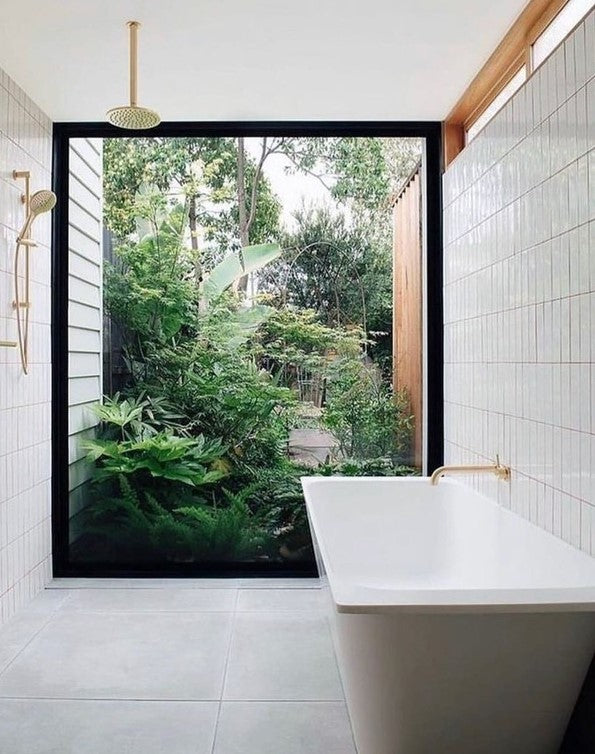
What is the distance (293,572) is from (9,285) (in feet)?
7.23

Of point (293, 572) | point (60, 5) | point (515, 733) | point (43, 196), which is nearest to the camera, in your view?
point (515, 733)

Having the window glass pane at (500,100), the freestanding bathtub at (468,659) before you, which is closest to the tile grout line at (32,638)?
the freestanding bathtub at (468,659)

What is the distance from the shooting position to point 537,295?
2.68 meters

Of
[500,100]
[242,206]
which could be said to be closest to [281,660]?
[242,206]

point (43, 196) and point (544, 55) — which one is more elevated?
point (544, 55)

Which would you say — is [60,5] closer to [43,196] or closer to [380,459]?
[43,196]

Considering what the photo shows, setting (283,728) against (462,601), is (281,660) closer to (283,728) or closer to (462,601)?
(283,728)

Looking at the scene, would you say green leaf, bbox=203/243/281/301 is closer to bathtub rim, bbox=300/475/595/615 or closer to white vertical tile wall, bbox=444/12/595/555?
white vertical tile wall, bbox=444/12/595/555

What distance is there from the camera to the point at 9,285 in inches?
142

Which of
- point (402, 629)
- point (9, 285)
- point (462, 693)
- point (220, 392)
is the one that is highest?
point (9, 285)

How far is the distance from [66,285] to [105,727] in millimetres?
2544

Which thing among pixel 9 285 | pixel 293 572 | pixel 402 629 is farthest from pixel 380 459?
pixel 402 629

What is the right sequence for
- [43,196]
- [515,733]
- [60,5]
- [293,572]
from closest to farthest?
[515,733] < [60,5] < [43,196] < [293,572]

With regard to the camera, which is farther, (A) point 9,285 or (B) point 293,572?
(B) point 293,572
